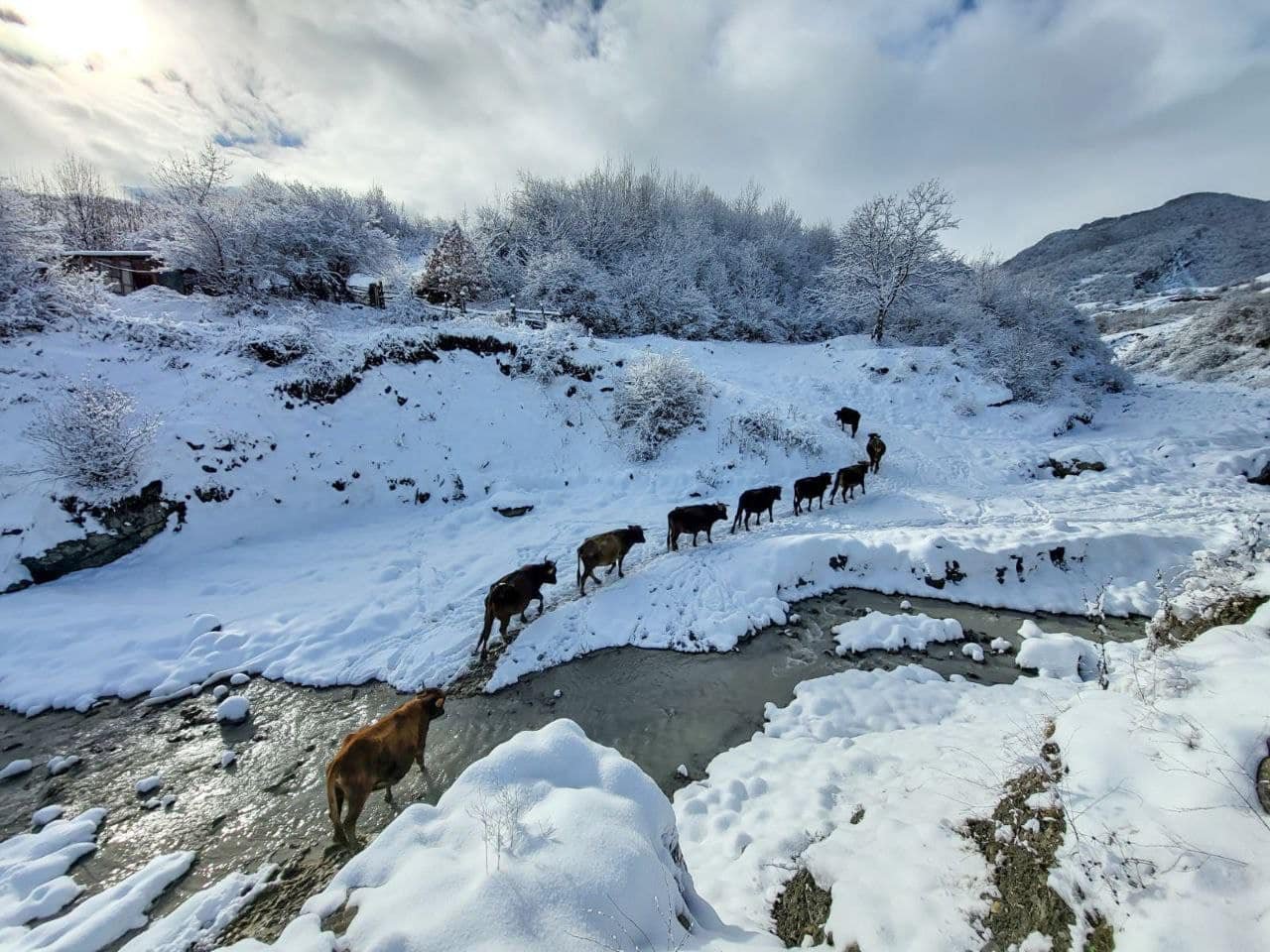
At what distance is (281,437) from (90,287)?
8372 mm

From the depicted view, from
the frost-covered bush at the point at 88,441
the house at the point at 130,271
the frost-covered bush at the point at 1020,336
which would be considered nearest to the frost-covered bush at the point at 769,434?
the frost-covered bush at the point at 1020,336

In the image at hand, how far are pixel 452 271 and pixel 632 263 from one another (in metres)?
14.5

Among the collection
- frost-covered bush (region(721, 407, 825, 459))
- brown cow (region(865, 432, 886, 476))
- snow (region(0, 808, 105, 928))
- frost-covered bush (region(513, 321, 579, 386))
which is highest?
frost-covered bush (region(513, 321, 579, 386))

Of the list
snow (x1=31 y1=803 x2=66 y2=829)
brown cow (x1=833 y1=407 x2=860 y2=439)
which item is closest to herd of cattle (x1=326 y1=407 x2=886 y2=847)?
brown cow (x1=833 y1=407 x2=860 y2=439)

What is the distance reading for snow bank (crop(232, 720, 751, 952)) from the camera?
2.69 m

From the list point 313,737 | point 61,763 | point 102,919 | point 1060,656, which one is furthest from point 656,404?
point 102,919

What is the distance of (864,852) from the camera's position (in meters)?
3.83

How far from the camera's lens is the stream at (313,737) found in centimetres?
498

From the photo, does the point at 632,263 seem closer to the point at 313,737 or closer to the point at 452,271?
the point at 452,271

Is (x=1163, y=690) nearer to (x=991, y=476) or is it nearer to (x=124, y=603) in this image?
(x=991, y=476)

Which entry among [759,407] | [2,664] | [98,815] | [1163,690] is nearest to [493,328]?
[759,407]

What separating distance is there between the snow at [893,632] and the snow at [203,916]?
26.1 ft

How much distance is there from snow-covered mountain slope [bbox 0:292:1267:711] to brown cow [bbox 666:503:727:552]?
0.40 metres

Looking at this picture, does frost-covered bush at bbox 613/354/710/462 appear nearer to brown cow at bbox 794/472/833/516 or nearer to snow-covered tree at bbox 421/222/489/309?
brown cow at bbox 794/472/833/516
